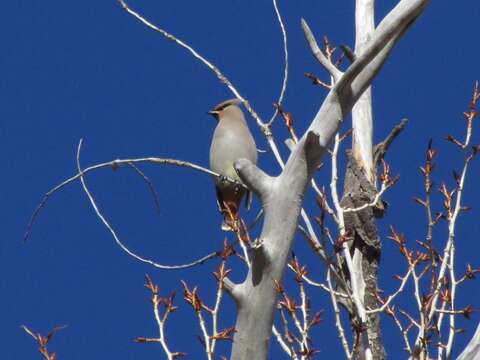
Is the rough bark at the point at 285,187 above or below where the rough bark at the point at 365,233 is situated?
below

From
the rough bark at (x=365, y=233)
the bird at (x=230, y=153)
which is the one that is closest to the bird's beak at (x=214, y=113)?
the bird at (x=230, y=153)

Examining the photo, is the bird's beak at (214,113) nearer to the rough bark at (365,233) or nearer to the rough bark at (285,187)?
the rough bark at (365,233)

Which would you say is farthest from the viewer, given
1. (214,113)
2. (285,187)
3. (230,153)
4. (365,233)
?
(214,113)

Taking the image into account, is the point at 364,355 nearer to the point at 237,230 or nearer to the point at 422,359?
the point at 422,359

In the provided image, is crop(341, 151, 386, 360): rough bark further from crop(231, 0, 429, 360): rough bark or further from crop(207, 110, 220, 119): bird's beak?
crop(207, 110, 220, 119): bird's beak

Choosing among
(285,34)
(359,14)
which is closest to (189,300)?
(285,34)

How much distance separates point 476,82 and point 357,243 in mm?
1382

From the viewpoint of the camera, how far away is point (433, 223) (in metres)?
4.33

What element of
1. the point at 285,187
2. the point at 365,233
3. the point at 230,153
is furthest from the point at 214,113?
the point at 285,187

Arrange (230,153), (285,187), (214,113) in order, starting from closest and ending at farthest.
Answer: (285,187)
(230,153)
(214,113)

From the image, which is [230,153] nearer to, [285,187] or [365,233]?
[365,233]

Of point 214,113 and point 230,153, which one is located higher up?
point 214,113

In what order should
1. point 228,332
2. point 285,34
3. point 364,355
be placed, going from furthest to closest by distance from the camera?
point 285,34 → point 364,355 → point 228,332

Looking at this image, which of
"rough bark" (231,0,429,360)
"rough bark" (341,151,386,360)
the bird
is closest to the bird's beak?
the bird
